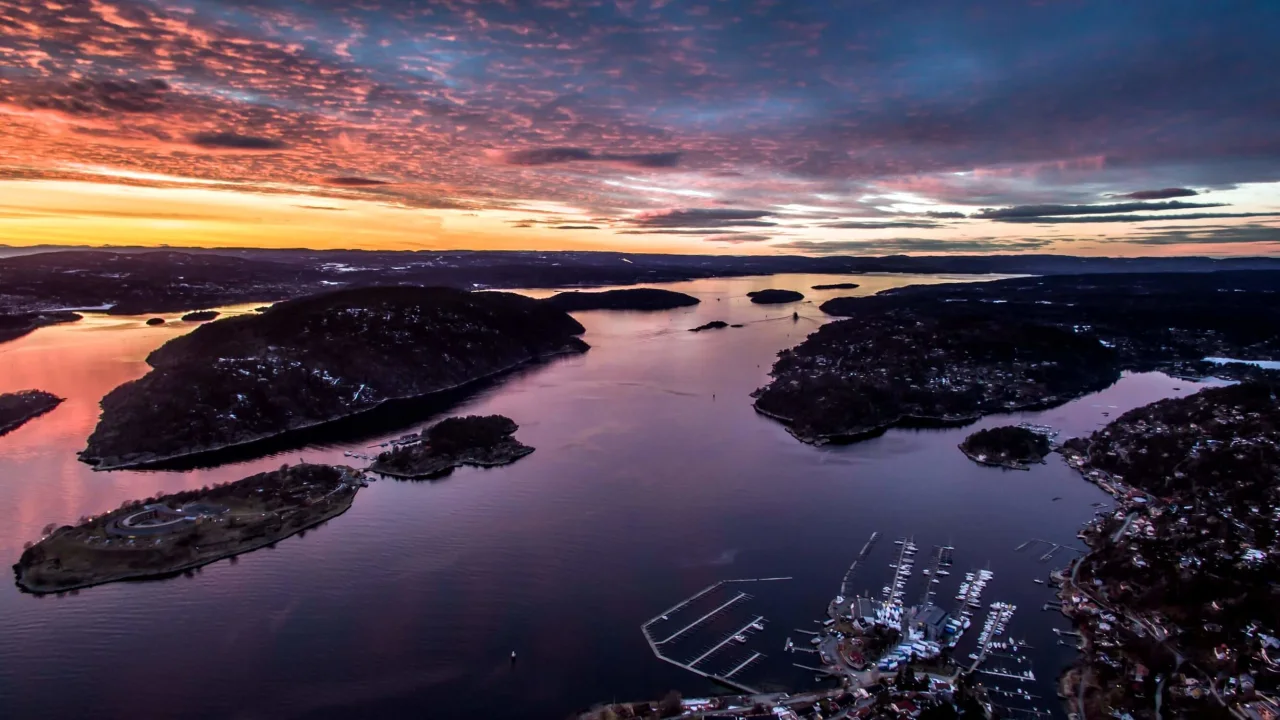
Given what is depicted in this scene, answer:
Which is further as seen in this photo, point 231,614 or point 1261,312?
point 1261,312

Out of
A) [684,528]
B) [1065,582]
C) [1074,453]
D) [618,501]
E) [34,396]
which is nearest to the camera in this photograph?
[1065,582]

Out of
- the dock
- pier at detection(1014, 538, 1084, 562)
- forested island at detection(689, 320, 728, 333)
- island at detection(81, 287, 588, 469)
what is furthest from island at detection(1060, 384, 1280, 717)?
forested island at detection(689, 320, 728, 333)

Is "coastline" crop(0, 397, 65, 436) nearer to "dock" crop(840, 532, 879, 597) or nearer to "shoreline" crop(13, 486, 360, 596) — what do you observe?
"shoreline" crop(13, 486, 360, 596)

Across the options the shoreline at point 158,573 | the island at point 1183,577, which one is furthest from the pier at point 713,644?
the shoreline at point 158,573

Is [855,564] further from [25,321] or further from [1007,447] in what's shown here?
[25,321]

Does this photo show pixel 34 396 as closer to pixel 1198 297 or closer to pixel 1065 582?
pixel 1065 582

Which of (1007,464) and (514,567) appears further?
(1007,464)

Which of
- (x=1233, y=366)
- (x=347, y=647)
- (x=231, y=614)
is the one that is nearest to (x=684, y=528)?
(x=347, y=647)

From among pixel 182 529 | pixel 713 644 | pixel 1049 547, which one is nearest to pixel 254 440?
pixel 182 529
